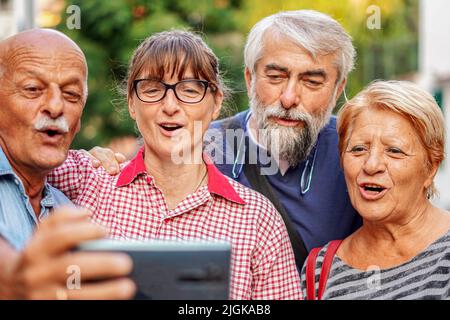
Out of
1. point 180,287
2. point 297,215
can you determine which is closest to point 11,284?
point 180,287

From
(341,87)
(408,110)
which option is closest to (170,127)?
(408,110)

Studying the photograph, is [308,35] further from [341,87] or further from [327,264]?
[327,264]

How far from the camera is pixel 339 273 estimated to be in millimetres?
2883

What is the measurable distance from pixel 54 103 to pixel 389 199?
1.25m

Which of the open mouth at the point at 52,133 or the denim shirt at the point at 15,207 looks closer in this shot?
the denim shirt at the point at 15,207

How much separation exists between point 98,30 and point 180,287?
1337 cm

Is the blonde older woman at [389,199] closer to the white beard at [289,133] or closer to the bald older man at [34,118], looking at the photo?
the white beard at [289,133]

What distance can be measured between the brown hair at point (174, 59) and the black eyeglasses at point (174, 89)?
0.08 feet

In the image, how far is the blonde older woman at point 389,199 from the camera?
2.81m

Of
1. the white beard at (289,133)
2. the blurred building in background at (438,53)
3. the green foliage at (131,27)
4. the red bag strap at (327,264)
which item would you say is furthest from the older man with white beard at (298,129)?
the blurred building in background at (438,53)

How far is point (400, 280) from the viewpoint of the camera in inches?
109

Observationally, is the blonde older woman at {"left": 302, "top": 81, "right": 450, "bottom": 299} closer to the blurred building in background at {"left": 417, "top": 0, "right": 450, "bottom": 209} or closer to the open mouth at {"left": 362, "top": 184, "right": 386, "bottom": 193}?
the open mouth at {"left": 362, "top": 184, "right": 386, "bottom": 193}

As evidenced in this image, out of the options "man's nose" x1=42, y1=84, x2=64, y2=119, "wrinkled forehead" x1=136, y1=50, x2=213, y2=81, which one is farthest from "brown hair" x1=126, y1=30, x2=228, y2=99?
"man's nose" x1=42, y1=84, x2=64, y2=119
